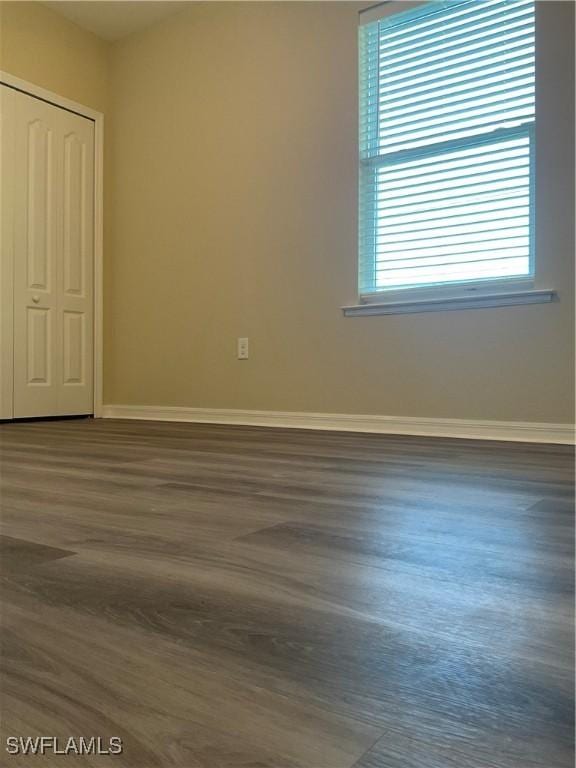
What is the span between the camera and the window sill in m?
2.73

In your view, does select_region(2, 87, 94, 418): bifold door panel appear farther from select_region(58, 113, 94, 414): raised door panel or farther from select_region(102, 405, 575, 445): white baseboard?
select_region(102, 405, 575, 445): white baseboard

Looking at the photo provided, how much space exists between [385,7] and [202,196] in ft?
4.73

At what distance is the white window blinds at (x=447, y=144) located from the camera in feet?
9.21

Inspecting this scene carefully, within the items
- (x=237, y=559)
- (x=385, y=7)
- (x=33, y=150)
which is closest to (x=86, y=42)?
(x=33, y=150)

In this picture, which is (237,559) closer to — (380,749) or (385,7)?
(380,749)

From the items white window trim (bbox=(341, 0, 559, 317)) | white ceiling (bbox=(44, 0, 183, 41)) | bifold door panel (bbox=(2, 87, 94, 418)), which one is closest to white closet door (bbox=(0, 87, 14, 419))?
bifold door panel (bbox=(2, 87, 94, 418))

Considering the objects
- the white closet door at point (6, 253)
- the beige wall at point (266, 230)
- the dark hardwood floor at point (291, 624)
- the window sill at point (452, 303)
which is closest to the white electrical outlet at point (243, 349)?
the beige wall at point (266, 230)

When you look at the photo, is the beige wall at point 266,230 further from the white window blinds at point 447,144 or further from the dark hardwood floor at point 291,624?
the dark hardwood floor at point 291,624

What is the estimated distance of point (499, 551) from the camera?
0.96 metres

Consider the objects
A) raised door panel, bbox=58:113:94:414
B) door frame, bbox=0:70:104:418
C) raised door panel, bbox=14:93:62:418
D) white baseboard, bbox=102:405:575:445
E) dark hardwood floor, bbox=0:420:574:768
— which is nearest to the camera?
dark hardwood floor, bbox=0:420:574:768

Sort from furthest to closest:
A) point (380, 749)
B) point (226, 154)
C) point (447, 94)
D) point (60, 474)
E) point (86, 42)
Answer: point (86, 42) < point (226, 154) < point (447, 94) < point (60, 474) < point (380, 749)

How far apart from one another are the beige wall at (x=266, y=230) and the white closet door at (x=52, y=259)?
0.17 metres

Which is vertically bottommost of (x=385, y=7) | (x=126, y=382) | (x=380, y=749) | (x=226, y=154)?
(x=380, y=749)

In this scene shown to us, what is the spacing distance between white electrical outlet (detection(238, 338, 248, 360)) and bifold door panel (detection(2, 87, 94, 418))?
125 cm
